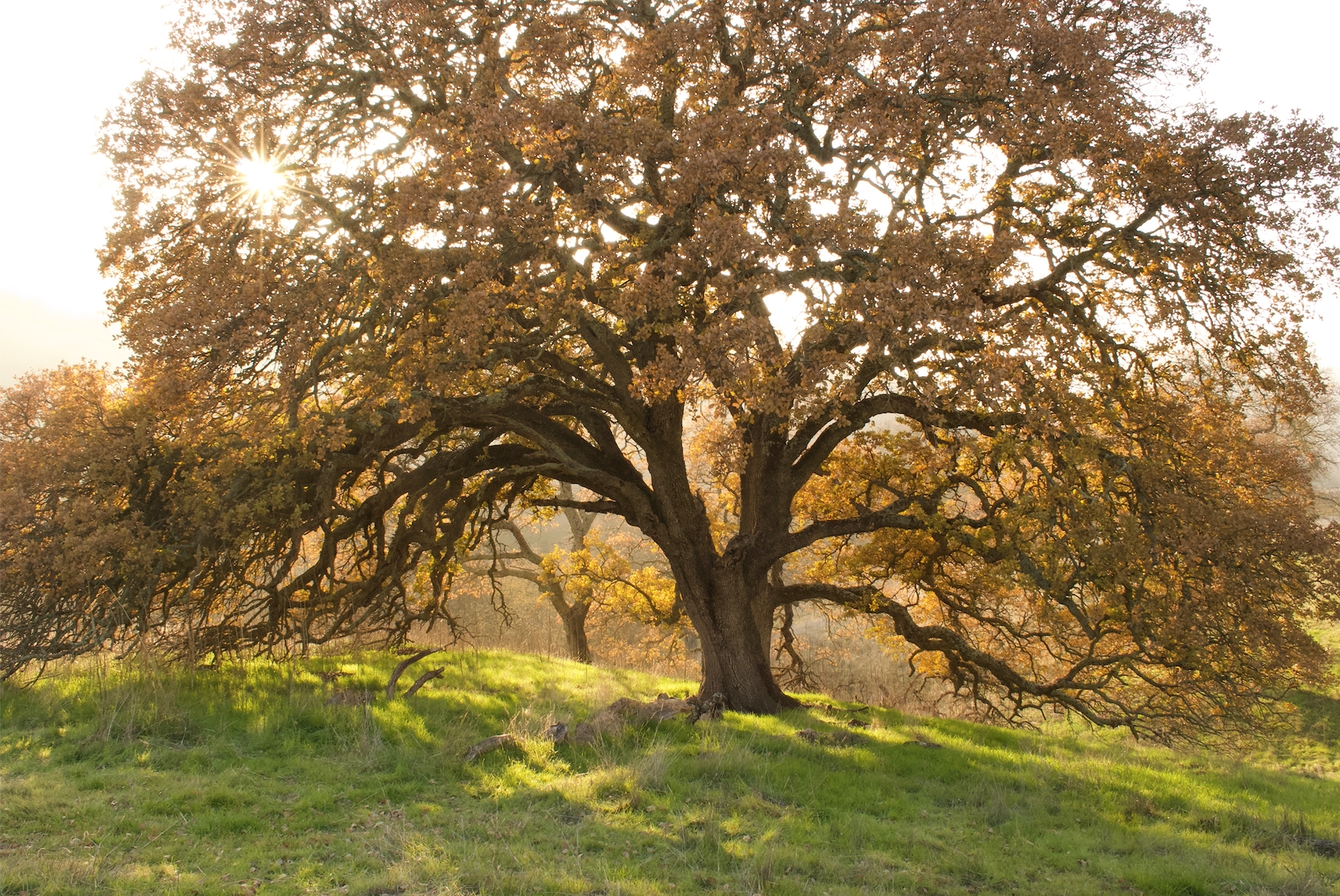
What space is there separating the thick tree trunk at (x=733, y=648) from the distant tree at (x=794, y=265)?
8.13 feet

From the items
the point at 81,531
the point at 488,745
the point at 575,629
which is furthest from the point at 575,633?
the point at 81,531

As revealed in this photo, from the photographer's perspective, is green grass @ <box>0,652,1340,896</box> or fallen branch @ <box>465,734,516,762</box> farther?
fallen branch @ <box>465,734,516,762</box>

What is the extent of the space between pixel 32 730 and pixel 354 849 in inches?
182

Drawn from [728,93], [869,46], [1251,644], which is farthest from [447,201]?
[1251,644]

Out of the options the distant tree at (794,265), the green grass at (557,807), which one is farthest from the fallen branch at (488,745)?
the distant tree at (794,265)

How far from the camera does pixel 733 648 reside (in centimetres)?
1252

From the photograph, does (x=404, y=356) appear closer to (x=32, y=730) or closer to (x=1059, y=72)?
(x=32, y=730)

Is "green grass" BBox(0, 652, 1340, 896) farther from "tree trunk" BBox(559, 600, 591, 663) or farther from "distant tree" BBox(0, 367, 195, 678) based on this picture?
"tree trunk" BBox(559, 600, 591, 663)

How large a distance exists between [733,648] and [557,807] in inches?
213

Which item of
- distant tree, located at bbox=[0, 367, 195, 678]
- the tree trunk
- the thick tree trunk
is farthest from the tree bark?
distant tree, located at bbox=[0, 367, 195, 678]

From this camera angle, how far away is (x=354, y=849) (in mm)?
6219

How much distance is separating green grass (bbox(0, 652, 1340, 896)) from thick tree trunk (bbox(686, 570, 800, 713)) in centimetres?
124

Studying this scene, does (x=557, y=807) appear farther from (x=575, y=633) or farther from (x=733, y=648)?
(x=575, y=633)

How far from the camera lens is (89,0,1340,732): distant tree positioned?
824cm
